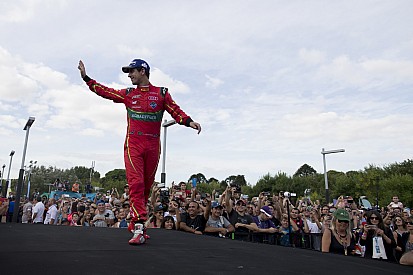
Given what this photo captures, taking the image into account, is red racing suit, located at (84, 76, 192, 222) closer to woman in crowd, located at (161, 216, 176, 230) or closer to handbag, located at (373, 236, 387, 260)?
woman in crowd, located at (161, 216, 176, 230)

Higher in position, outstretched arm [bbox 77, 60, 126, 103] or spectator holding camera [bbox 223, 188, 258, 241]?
outstretched arm [bbox 77, 60, 126, 103]

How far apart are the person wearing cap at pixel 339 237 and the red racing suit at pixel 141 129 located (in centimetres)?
224

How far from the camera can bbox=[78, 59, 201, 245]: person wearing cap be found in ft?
11.8

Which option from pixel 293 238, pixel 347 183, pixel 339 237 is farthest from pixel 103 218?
pixel 347 183

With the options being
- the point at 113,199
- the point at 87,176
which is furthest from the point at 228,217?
the point at 87,176

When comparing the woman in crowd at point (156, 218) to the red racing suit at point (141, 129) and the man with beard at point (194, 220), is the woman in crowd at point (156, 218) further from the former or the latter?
the red racing suit at point (141, 129)

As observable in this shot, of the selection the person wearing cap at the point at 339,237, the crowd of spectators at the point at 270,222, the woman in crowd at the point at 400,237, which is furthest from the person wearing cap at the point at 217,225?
the woman in crowd at the point at 400,237

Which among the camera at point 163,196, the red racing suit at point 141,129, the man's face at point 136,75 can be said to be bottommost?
the camera at point 163,196

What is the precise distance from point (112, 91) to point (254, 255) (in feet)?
7.48

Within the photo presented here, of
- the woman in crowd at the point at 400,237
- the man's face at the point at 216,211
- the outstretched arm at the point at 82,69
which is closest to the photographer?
A: the outstretched arm at the point at 82,69

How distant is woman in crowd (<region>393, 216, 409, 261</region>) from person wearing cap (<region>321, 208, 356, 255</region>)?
39.3 inches

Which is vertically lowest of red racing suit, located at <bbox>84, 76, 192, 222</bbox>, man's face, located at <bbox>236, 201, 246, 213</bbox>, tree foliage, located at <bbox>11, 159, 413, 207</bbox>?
man's face, located at <bbox>236, 201, 246, 213</bbox>

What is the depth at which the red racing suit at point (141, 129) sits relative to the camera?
3.61m

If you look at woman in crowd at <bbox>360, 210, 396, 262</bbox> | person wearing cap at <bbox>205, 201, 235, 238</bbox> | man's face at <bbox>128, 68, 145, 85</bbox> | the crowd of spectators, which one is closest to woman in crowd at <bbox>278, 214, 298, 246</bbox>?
the crowd of spectators
